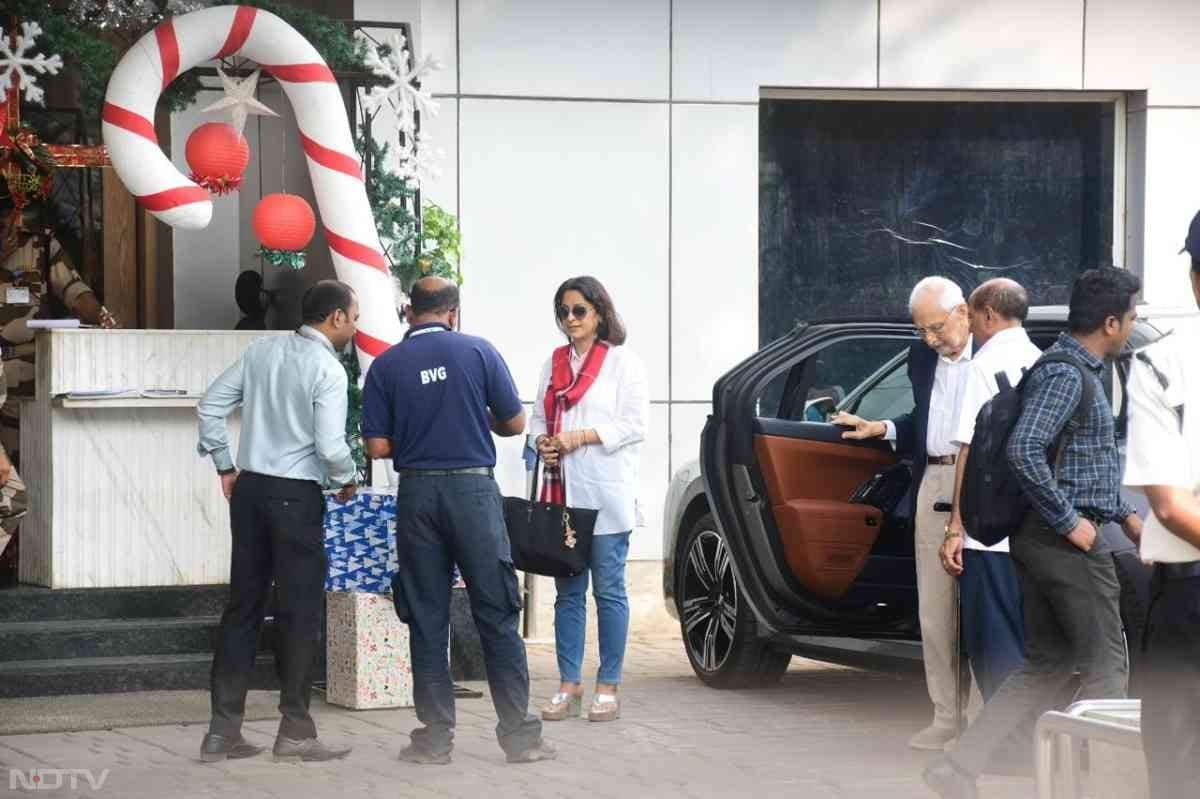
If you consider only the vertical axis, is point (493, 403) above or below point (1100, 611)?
above

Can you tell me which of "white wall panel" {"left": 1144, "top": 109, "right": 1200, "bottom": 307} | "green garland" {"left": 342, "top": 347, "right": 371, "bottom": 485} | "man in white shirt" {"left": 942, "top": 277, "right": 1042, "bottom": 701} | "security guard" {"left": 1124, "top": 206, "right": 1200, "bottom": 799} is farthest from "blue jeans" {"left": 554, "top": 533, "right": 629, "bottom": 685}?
"white wall panel" {"left": 1144, "top": 109, "right": 1200, "bottom": 307}

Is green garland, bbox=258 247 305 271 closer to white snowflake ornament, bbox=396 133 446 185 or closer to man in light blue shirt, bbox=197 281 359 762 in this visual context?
white snowflake ornament, bbox=396 133 446 185

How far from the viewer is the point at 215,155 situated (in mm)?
9680

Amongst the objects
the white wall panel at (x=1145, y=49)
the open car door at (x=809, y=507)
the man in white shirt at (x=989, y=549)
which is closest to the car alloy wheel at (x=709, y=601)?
the open car door at (x=809, y=507)

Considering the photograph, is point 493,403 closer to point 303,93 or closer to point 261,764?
point 261,764

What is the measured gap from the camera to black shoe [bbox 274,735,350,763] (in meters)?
7.88

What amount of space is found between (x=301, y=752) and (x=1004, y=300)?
10.7 feet

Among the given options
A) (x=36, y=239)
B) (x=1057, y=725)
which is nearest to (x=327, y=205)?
(x=36, y=239)

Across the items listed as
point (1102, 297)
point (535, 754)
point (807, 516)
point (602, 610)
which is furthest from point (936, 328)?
point (535, 754)

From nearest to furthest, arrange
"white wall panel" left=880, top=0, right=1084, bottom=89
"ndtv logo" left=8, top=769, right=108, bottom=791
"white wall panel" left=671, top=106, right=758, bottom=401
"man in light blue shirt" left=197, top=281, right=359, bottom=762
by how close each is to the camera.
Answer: "ndtv logo" left=8, top=769, right=108, bottom=791 → "man in light blue shirt" left=197, top=281, right=359, bottom=762 → "white wall panel" left=671, top=106, right=758, bottom=401 → "white wall panel" left=880, top=0, right=1084, bottom=89

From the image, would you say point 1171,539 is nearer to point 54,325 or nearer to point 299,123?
point 299,123

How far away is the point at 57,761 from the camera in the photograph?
790cm

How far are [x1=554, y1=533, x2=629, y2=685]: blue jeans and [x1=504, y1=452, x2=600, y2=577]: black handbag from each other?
0.56ft

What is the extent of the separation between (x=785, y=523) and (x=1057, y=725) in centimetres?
483
